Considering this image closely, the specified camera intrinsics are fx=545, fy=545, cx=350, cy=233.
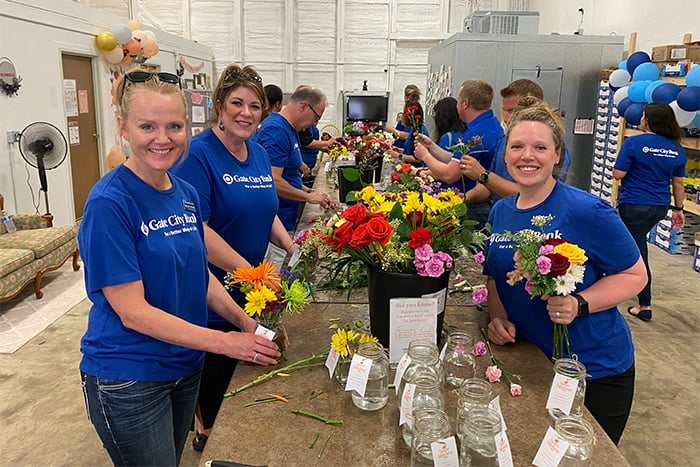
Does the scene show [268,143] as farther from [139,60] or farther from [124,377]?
[139,60]

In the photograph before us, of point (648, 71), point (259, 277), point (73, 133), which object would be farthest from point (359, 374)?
point (73, 133)

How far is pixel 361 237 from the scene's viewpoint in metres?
1.46

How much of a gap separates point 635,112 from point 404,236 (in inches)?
221

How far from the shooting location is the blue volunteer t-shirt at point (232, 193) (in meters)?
2.19

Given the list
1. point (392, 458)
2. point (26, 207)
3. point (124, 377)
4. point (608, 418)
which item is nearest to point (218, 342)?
point (124, 377)

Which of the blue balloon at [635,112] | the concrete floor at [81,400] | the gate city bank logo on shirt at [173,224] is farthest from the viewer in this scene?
the blue balloon at [635,112]

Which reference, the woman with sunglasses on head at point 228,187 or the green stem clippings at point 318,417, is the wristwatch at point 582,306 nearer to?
the green stem clippings at point 318,417

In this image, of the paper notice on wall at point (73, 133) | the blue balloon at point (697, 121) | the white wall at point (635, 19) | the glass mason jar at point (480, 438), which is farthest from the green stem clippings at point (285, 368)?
the white wall at point (635, 19)

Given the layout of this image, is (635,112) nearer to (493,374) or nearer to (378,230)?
(493,374)

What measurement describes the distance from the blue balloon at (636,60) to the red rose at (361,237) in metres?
6.57

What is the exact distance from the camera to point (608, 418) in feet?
5.96

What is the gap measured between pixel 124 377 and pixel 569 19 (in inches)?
439

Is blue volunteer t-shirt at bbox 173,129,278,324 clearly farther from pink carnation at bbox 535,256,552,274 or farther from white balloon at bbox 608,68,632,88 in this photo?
white balloon at bbox 608,68,632,88

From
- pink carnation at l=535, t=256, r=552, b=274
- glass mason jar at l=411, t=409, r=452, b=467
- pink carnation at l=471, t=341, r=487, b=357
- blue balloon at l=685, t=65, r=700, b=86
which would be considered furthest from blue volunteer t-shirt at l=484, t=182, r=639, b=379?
blue balloon at l=685, t=65, r=700, b=86
